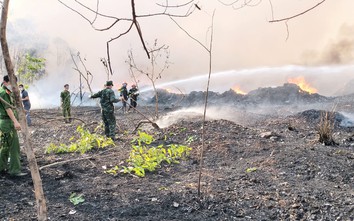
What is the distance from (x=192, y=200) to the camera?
16.7 feet

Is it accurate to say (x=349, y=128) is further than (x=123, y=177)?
Yes

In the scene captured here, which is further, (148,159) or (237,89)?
(237,89)

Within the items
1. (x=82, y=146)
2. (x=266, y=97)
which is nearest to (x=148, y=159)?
(x=82, y=146)

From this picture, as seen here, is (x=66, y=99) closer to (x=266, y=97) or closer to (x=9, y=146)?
(x=9, y=146)

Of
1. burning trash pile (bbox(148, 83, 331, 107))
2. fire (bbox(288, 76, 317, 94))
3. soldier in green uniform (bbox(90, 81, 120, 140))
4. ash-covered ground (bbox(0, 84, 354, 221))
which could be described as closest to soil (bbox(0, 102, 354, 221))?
ash-covered ground (bbox(0, 84, 354, 221))

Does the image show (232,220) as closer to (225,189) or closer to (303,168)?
(225,189)

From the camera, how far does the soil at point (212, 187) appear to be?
4.78 metres

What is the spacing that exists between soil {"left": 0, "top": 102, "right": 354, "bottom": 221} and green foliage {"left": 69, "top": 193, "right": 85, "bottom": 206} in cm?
5

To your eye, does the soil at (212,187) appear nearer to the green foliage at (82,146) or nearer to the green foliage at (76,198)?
the green foliage at (76,198)

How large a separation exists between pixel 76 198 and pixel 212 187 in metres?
1.98

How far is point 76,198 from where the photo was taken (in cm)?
520

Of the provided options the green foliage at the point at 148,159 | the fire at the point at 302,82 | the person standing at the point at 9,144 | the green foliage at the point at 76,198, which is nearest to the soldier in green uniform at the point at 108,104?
the green foliage at the point at 148,159

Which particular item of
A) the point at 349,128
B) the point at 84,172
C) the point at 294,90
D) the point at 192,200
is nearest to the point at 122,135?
the point at 84,172

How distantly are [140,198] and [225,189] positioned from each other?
127 centimetres
